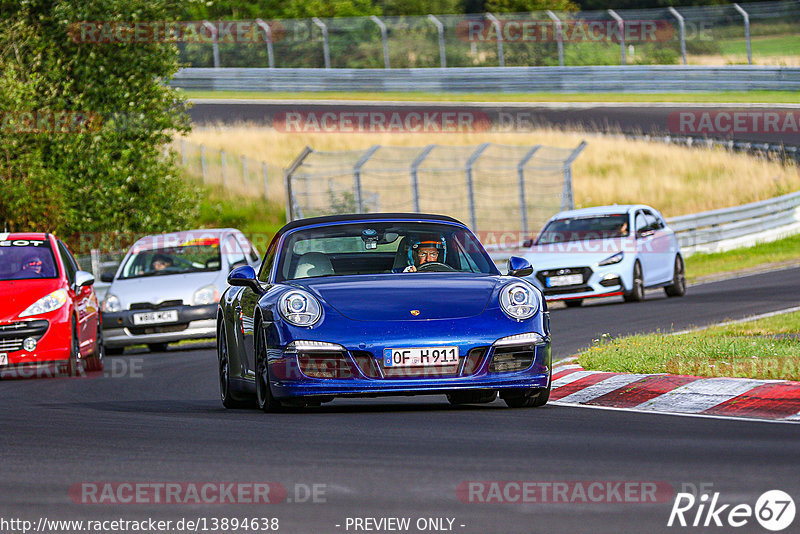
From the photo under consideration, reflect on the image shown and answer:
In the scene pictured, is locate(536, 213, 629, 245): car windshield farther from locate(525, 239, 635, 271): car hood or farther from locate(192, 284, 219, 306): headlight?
locate(192, 284, 219, 306): headlight

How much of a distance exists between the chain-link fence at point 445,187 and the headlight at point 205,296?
758 cm

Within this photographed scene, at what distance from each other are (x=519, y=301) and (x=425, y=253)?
1.12 m

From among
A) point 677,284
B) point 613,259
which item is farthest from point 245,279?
point 677,284

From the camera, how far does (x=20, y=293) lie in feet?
51.3

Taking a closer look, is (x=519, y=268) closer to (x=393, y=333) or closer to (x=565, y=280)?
(x=393, y=333)

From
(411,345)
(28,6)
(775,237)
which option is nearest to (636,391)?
(411,345)

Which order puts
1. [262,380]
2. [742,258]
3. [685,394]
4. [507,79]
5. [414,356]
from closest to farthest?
[414,356]
[262,380]
[685,394]
[742,258]
[507,79]

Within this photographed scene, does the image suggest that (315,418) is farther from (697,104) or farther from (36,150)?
(697,104)

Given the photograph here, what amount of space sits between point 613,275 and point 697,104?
979 inches

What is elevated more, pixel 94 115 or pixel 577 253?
pixel 94 115

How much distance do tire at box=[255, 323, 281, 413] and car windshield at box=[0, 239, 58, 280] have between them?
268 inches

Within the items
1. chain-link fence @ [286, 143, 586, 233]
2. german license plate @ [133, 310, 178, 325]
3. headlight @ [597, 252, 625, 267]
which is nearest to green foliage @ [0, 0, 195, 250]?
chain-link fence @ [286, 143, 586, 233]

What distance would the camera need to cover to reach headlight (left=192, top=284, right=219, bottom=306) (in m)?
19.2

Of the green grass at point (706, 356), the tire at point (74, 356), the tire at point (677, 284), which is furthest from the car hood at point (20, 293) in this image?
the tire at point (677, 284)
